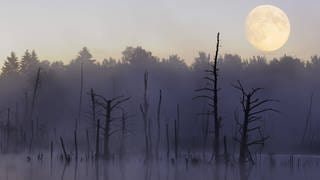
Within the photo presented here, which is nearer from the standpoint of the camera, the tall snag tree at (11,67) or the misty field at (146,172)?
the misty field at (146,172)

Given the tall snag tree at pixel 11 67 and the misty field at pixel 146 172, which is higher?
the tall snag tree at pixel 11 67

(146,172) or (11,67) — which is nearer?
(146,172)

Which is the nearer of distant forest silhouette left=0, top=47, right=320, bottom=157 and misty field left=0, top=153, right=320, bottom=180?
misty field left=0, top=153, right=320, bottom=180

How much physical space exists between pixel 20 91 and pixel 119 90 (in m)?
16.9

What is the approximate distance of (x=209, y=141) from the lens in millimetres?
126125

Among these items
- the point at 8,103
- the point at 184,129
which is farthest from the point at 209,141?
the point at 8,103

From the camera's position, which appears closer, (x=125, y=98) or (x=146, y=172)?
(x=146, y=172)

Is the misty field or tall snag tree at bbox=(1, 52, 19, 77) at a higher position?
tall snag tree at bbox=(1, 52, 19, 77)

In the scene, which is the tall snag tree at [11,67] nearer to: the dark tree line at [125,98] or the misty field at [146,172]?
the dark tree line at [125,98]

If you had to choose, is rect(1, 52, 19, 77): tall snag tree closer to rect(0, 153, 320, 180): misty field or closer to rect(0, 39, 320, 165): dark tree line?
rect(0, 39, 320, 165): dark tree line

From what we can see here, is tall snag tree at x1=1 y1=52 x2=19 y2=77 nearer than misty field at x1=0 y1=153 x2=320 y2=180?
A: No

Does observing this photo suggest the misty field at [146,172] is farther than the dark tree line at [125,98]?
No

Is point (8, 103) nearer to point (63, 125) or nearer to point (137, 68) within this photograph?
point (63, 125)

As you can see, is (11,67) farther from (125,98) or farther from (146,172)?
(146,172)
